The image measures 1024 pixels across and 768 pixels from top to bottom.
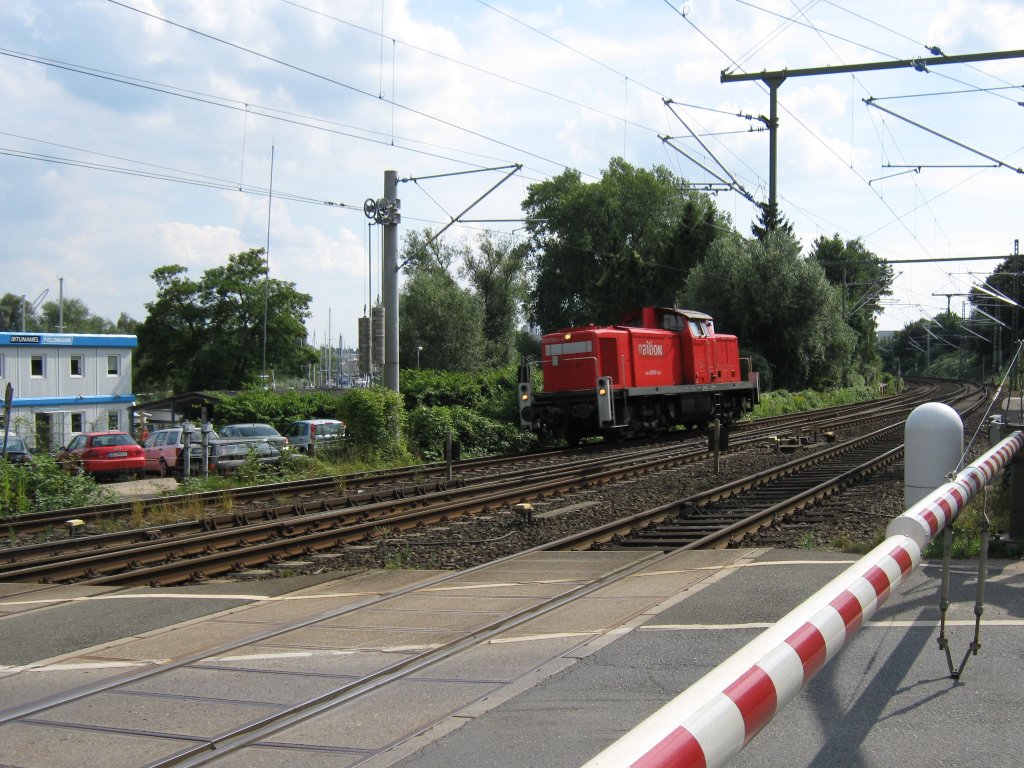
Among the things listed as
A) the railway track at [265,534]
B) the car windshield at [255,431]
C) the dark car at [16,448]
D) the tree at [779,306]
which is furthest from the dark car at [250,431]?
the tree at [779,306]

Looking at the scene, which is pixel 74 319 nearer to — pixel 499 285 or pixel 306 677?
pixel 499 285

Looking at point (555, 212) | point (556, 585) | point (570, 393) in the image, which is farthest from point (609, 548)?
point (555, 212)

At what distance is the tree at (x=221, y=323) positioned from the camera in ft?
228

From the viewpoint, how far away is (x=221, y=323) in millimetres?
70000

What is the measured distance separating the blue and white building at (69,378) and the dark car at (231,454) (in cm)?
2339

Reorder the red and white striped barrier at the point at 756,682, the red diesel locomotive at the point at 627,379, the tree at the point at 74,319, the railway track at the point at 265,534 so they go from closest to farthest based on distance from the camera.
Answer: the red and white striped barrier at the point at 756,682 → the railway track at the point at 265,534 → the red diesel locomotive at the point at 627,379 → the tree at the point at 74,319

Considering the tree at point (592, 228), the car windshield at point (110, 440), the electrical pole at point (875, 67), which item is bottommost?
the car windshield at point (110, 440)

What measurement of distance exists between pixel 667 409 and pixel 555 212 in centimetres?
4930

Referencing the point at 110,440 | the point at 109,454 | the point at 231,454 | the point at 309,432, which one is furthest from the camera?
the point at 309,432

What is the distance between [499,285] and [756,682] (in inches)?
2863

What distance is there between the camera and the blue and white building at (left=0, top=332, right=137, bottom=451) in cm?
4494

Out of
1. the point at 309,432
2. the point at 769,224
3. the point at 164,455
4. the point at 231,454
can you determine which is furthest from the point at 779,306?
the point at 231,454

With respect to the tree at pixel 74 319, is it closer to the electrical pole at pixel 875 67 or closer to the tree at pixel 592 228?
the tree at pixel 592 228

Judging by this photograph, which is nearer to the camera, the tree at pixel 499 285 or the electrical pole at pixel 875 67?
the electrical pole at pixel 875 67
